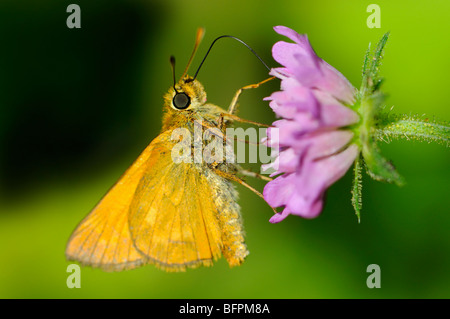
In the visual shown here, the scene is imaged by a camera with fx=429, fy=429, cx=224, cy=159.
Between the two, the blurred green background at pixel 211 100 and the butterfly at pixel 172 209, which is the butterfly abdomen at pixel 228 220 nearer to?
the butterfly at pixel 172 209

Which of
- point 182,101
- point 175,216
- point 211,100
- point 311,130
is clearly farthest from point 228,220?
point 211,100

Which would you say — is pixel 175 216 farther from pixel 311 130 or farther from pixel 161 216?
pixel 311 130

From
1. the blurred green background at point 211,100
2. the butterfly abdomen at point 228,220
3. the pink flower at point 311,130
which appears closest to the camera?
the pink flower at point 311,130

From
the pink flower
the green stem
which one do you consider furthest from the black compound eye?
the green stem

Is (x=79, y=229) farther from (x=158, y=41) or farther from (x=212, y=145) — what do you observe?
(x=158, y=41)

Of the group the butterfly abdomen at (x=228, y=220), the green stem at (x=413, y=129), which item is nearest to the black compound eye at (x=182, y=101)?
the butterfly abdomen at (x=228, y=220)
